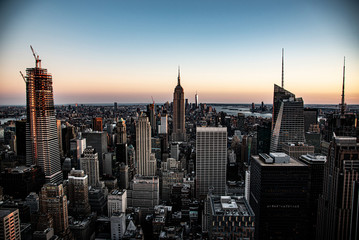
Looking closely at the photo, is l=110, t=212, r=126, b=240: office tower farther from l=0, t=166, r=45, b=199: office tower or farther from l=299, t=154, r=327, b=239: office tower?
l=299, t=154, r=327, b=239: office tower

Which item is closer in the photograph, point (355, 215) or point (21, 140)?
point (355, 215)

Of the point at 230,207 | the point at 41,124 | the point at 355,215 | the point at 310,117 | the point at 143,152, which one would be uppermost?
the point at 310,117

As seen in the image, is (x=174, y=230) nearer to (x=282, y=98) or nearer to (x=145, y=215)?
(x=145, y=215)

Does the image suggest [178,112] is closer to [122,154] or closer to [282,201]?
[122,154]

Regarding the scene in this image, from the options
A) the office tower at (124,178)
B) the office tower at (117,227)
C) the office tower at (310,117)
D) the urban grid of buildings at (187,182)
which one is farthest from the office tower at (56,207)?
the office tower at (310,117)

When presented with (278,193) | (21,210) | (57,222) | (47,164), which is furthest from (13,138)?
(278,193)

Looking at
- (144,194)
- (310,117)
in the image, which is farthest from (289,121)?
(144,194)

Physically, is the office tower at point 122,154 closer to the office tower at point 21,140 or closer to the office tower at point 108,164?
the office tower at point 108,164
